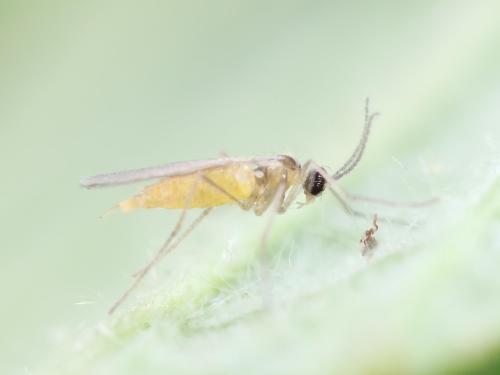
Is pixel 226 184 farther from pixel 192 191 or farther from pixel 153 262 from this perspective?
pixel 153 262

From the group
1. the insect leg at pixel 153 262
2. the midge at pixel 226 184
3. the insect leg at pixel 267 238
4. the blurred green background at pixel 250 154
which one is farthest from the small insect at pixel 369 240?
the insect leg at pixel 153 262

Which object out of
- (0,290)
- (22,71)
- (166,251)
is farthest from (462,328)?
(22,71)

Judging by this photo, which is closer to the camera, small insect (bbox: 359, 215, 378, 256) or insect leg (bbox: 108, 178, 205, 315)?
small insect (bbox: 359, 215, 378, 256)

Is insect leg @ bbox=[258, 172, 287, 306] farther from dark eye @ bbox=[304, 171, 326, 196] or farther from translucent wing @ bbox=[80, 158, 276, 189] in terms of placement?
translucent wing @ bbox=[80, 158, 276, 189]

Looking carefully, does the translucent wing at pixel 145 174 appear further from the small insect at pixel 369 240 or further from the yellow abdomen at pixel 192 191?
the small insect at pixel 369 240

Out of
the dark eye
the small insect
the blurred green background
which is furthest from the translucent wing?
the small insect

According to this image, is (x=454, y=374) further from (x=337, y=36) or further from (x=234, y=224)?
(x=337, y=36)

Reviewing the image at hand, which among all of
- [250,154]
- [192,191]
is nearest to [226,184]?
[192,191]
